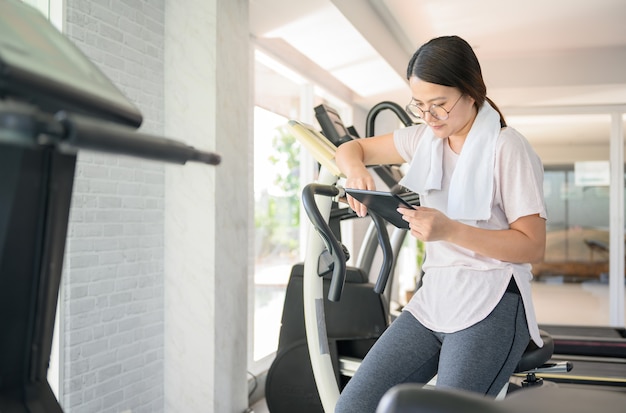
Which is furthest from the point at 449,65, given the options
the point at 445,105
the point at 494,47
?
the point at 494,47

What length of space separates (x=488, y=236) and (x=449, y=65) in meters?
0.40

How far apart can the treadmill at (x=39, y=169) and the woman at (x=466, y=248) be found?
30.9 inches

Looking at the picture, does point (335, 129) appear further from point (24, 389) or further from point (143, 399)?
point (24, 389)

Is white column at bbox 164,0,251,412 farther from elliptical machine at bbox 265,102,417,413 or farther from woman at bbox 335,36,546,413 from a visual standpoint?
woman at bbox 335,36,546,413

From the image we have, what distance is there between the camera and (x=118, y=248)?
9.30 feet

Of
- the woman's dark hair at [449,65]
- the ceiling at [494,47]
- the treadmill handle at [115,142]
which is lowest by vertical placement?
the treadmill handle at [115,142]

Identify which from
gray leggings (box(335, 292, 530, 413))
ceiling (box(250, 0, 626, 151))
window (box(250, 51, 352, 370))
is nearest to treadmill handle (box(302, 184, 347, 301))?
gray leggings (box(335, 292, 530, 413))

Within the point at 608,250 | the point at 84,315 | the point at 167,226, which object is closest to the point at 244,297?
the point at 167,226

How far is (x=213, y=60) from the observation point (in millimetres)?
3035

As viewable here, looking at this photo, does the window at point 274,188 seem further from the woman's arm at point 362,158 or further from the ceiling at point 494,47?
the woman's arm at point 362,158

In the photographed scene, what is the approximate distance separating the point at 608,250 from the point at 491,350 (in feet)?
20.6

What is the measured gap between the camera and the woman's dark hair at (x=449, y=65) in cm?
157

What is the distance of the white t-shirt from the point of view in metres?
1.51

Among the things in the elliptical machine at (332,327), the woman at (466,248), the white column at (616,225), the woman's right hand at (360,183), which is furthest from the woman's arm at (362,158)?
the white column at (616,225)
